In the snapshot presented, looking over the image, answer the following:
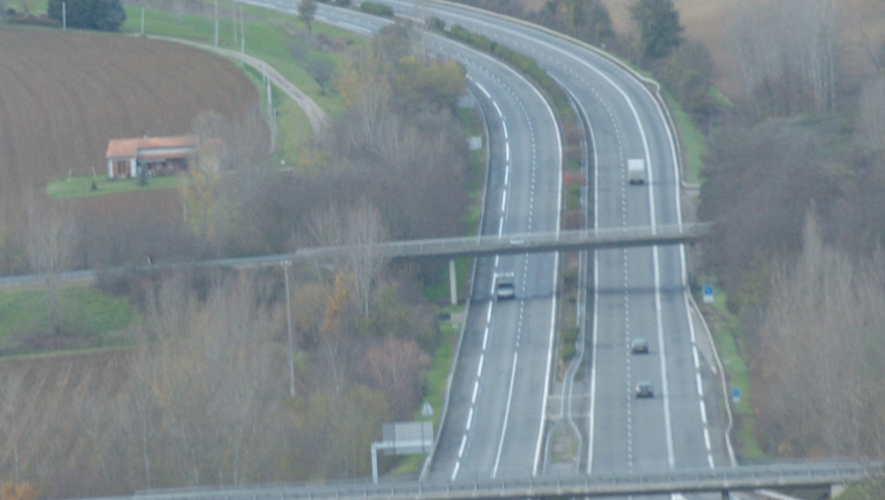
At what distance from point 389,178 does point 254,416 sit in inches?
717

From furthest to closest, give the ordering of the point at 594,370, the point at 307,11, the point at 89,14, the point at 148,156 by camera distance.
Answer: the point at 307,11 < the point at 89,14 < the point at 148,156 < the point at 594,370

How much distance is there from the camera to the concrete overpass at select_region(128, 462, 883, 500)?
27.3 metres

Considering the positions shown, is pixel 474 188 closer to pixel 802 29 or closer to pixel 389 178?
pixel 389 178

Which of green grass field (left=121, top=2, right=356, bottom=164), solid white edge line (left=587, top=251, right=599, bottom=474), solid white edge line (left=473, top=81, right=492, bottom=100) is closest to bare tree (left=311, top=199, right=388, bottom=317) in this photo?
solid white edge line (left=587, top=251, right=599, bottom=474)

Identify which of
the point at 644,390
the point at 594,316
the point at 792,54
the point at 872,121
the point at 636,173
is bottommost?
the point at 644,390

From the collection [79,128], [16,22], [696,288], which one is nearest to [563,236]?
[696,288]

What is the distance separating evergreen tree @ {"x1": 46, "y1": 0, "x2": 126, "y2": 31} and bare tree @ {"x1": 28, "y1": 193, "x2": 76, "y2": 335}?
3023 centimetres

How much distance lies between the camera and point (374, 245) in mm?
42969

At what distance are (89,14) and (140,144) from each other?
1985 centimetres

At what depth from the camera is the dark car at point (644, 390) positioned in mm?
38656

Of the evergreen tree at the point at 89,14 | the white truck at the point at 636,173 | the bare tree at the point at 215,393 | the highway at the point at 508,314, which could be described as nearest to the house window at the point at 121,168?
the highway at the point at 508,314

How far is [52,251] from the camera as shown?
146ft

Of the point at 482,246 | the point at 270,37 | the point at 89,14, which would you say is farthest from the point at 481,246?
the point at 89,14

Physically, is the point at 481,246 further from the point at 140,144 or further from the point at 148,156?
the point at 140,144
